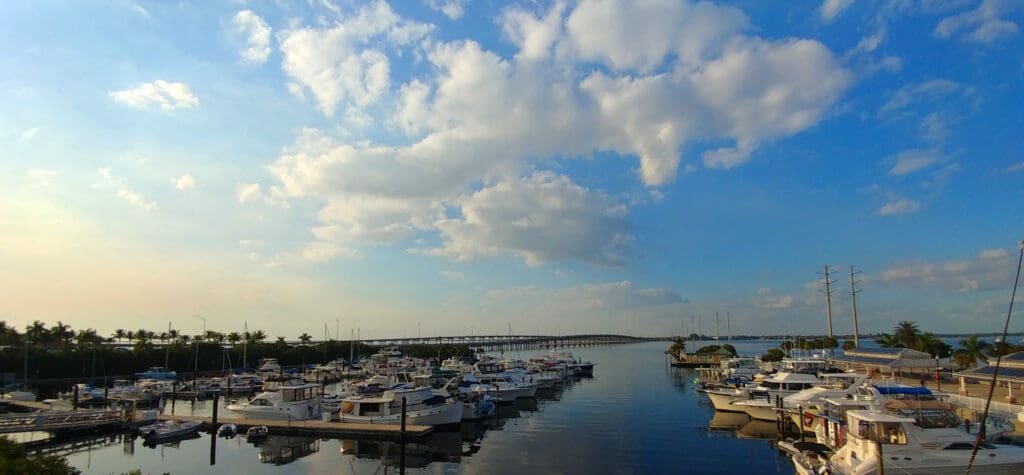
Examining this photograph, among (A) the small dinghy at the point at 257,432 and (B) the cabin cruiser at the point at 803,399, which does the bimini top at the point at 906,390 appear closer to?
(B) the cabin cruiser at the point at 803,399

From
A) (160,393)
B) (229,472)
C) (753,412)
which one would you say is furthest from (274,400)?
(753,412)

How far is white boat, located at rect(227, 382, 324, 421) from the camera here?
4212cm

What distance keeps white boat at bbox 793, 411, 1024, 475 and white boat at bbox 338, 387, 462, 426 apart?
975 inches

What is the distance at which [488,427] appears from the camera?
42656 mm

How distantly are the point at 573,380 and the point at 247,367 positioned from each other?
5572 cm

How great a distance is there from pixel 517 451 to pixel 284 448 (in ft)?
47.3

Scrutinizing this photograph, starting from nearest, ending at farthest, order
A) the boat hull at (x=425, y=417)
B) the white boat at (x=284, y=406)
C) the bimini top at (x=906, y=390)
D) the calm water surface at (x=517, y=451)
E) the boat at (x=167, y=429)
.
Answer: the bimini top at (x=906, y=390) < the calm water surface at (x=517, y=451) < the boat at (x=167, y=429) < the boat hull at (x=425, y=417) < the white boat at (x=284, y=406)

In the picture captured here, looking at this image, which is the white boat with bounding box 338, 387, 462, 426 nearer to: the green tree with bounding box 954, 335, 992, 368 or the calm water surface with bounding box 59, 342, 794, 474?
the calm water surface with bounding box 59, 342, 794, 474

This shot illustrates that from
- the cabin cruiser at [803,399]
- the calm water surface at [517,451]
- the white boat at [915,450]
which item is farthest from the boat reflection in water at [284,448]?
the cabin cruiser at [803,399]

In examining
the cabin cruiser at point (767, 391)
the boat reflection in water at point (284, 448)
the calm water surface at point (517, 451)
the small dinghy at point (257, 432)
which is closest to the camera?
the calm water surface at point (517, 451)

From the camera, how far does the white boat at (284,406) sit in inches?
1658

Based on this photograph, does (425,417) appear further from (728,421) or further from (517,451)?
(728,421)

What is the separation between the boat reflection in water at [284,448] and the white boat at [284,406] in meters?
3.35

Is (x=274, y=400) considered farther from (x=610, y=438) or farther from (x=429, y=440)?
(x=610, y=438)
